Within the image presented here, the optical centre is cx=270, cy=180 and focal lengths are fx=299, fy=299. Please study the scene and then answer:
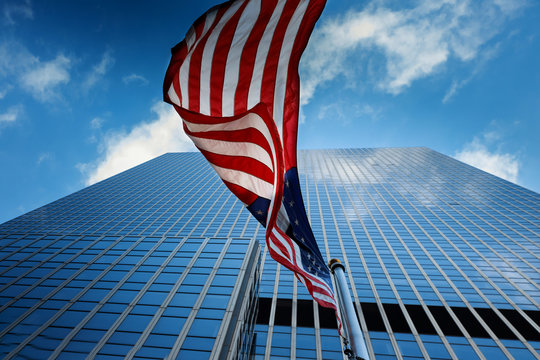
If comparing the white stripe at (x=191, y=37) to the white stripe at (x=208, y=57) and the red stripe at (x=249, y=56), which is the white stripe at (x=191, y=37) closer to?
the white stripe at (x=208, y=57)

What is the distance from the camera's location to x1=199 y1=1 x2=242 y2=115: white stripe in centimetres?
734

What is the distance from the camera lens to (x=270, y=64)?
7223mm

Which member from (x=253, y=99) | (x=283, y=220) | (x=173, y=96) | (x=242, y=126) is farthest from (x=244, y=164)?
(x=173, y=96)

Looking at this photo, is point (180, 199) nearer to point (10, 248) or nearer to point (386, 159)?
point (10, 248)

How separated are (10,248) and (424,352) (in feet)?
149

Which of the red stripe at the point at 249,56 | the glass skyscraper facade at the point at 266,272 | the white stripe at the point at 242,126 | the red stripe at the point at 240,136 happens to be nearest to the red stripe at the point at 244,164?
the red stripe at the point at 240,136

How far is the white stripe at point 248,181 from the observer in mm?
7398

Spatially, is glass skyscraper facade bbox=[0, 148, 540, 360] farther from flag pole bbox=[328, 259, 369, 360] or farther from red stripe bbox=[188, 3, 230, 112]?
red stripe bbox=[188, 3, 230, 112]

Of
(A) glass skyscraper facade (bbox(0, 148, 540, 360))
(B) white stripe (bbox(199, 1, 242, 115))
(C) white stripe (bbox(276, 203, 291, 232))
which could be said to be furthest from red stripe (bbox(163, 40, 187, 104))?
(A) glass skyscraper facade (bbox(0, 148, 540, 360))

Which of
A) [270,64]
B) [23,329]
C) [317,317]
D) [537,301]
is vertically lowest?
[537,301]

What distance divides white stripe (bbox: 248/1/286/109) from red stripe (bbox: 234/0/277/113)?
0.08 m

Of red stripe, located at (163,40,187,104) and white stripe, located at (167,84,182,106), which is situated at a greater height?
red stripe, located at (163,40,187,104)

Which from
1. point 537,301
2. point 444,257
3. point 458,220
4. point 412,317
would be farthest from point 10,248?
point 458,220

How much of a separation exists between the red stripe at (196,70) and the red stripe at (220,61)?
279mm
